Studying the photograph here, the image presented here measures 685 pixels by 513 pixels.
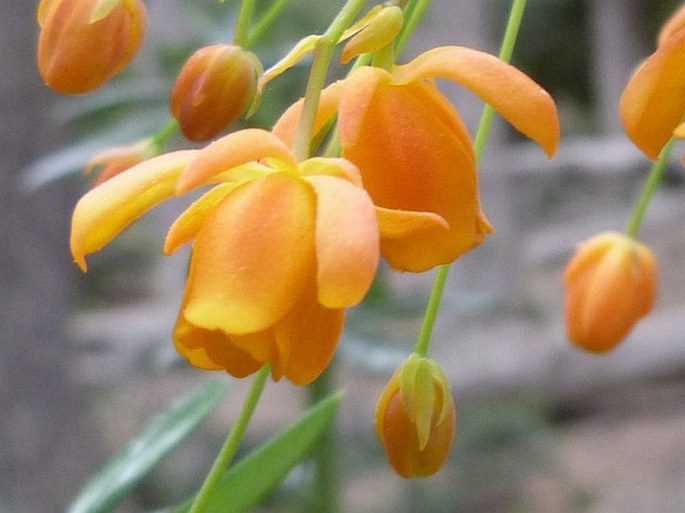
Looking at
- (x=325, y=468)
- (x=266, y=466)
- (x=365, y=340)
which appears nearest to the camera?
(x=266, y=466)

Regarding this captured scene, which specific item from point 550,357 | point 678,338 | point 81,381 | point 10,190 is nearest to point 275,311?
point 10,190

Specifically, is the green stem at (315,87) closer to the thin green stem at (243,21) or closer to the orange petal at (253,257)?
the orange petal at (253,257)

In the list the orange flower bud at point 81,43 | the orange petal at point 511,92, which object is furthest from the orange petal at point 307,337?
the orange flower bud at point 81,43

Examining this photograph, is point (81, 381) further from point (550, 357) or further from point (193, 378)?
point (193, 378)

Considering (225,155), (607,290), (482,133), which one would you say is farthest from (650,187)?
(225,155)

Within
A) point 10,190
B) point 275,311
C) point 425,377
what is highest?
point 275,311

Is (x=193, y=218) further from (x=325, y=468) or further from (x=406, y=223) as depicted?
(x=325, y=468)

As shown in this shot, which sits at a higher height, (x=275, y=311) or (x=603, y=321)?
(x=275, y=311)

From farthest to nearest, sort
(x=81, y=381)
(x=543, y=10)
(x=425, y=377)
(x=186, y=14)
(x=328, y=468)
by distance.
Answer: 1. (x=543, y=10)
2. (x=186, y=14)
3. (x=81, y=381)
4. (x=328, y=468)
5. (x=425, y=377)

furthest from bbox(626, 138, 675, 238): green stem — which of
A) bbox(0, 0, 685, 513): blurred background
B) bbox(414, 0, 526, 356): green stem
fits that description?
bbox(0, 0, 685, 513): blurred background
